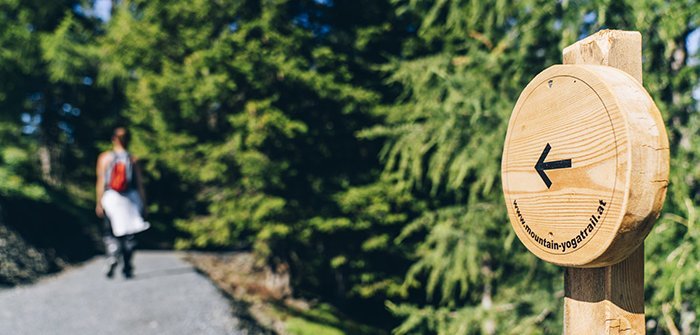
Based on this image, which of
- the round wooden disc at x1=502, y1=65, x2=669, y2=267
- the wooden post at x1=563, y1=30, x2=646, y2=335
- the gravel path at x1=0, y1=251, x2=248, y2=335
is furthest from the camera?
the gravel path at x1=0, y1=251, x2=248, y2=335

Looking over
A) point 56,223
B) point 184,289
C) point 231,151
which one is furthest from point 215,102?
point 56,223

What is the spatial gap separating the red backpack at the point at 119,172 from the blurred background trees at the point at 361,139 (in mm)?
2220

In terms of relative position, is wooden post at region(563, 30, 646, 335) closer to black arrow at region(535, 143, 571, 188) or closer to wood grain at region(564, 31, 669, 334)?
wood grain at region(564, 31, 669, 334)

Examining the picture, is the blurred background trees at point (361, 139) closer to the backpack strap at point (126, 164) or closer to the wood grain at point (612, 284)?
the backpack strap at point (126, 164)

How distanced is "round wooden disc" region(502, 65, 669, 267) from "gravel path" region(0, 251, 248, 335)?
5787 millimetres

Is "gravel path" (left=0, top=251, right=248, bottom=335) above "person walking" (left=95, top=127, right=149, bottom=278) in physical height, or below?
below

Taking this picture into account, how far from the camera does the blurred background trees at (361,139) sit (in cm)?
486

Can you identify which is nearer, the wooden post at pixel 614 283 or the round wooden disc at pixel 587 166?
the round wooden disc at pixel 587 166

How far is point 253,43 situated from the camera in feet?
27.7

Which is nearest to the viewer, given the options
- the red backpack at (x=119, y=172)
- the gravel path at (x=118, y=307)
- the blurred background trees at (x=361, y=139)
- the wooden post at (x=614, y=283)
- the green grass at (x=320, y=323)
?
the wooden post at (x=614, y=283)

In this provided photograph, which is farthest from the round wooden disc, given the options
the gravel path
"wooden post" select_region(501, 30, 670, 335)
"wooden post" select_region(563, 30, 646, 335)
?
the gravel path

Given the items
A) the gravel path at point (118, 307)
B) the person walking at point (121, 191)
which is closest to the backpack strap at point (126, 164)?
the person walking at point (121, 191)

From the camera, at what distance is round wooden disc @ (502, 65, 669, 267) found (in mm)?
1483

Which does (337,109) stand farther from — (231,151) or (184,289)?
(184,289)
